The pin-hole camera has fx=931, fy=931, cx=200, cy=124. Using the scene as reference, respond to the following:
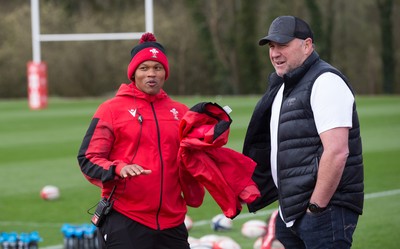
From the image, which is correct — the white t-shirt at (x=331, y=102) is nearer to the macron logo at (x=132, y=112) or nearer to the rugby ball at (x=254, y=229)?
the macron logo at (x=132, y=112)

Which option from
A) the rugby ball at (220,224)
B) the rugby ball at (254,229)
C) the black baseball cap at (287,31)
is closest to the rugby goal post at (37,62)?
the rugby ball at (220,224)

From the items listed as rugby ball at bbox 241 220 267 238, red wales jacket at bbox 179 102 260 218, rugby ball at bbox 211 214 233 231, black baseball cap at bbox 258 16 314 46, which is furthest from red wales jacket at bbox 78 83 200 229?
rugby ball at bbox 211 214 233 231

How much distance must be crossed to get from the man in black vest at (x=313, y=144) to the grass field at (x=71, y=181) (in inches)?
158

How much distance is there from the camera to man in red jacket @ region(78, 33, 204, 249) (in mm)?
5617

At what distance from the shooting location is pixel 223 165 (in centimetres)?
571

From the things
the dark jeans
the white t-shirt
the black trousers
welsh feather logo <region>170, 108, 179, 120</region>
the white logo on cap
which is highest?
the white logo on cap

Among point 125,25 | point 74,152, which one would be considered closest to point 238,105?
point 74,152

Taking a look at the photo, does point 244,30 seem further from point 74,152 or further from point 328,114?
point 328,114

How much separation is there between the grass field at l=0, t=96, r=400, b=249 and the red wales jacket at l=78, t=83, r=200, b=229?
3709mm

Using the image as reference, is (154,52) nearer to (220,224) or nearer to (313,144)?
(313,144)

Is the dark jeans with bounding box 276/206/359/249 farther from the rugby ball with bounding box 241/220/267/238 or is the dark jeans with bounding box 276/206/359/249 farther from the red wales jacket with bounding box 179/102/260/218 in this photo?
the rugby ball with bounding box 241/220/267/238

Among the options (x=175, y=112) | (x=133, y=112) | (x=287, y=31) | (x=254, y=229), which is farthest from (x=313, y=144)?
(x=254, y=229)

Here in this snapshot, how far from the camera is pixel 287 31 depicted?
534 centimetres

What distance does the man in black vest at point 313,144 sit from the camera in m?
5.07
